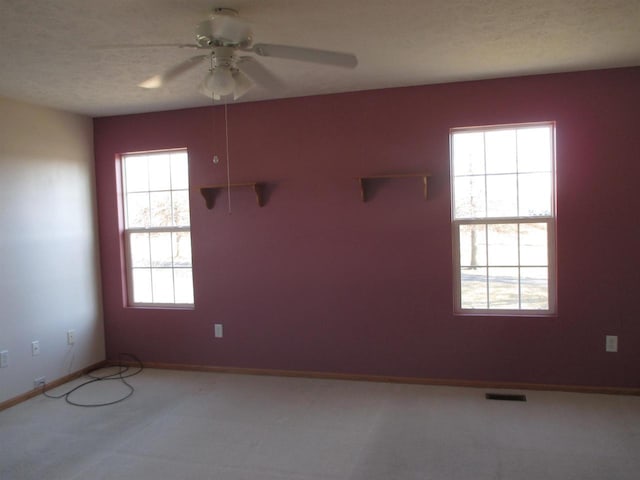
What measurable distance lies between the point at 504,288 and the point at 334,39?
2320 millimetres

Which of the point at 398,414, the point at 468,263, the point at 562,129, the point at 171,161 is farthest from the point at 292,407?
the point at 562,129

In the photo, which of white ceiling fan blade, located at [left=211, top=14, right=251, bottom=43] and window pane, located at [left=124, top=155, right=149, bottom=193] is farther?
window pane, located at [left=124, top=155, right=149, bottom=193]

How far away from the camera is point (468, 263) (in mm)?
3746

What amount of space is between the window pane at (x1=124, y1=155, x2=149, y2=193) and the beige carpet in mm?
1889

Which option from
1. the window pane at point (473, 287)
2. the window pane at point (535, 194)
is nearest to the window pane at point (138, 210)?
the window pane at point (473, 287)

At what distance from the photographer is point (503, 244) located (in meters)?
3.68

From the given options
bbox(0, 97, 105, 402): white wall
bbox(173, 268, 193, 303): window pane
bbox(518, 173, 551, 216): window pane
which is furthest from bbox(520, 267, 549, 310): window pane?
bbox(0, 97, 105, 402): white wall

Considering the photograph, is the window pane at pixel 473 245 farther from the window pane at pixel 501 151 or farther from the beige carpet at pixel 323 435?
the beige carpet at pixel 323 435

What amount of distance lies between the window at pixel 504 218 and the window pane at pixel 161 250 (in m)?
2.63

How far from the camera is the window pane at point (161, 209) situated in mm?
4410

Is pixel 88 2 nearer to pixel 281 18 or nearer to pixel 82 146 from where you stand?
pixel 281 18

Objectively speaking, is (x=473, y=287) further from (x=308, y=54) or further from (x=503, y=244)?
(x=308, y=54)

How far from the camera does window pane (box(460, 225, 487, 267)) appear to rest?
12.2 feet

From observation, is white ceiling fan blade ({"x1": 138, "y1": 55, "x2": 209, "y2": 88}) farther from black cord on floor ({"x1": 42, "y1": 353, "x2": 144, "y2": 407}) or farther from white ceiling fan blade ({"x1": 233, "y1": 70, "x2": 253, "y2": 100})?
black cord on floor ({"x1": 42, "y1": 353, "x2": 144, "y2": 407})
